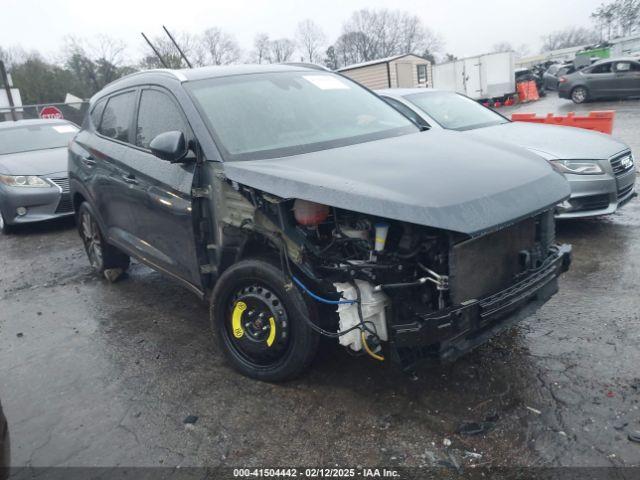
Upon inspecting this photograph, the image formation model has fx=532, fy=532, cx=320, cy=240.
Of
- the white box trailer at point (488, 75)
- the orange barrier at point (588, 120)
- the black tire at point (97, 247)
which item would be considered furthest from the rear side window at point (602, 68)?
the black tire at point (97, 247)

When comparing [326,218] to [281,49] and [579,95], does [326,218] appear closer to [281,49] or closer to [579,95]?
[579,95]

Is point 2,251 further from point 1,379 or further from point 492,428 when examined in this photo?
point 492,428

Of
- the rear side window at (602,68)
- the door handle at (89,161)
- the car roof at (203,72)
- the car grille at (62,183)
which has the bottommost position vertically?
the car grille at (62,183)

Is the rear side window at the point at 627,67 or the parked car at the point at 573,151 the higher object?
the rear side window at the point at 627,67

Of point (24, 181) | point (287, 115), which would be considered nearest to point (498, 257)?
point (287, 115)

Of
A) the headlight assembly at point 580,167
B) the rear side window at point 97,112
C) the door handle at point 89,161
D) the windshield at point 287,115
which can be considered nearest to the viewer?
the windshield at point 287,115

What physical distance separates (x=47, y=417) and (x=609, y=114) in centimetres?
873

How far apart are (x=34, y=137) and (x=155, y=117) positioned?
6.29 metres

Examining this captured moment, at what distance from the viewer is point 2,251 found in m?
7.30

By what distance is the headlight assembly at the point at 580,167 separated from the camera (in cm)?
551

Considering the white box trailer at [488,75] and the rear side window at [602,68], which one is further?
the white box trailer at [488,75]

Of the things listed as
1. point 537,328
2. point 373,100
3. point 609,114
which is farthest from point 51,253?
point 609,114

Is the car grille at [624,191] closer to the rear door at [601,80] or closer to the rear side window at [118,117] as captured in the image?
the rear side window at [118,117]

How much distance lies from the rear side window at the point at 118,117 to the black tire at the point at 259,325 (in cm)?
186
